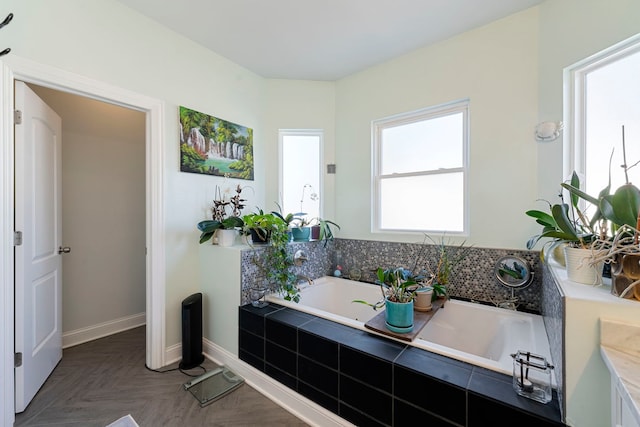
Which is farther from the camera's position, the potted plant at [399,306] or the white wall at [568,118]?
the potted plant at [399,306]

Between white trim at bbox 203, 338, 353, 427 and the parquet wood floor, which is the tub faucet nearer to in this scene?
white trim at bbox 203, 338, 353, 427

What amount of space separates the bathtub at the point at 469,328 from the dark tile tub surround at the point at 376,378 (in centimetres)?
7

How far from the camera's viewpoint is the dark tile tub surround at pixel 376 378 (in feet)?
3.24

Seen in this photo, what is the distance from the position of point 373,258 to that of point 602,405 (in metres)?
1.77

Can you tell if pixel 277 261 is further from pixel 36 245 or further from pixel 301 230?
pixel 36 245

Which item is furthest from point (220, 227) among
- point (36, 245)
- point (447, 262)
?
point (447, 262)

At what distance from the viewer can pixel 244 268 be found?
6.30 feet

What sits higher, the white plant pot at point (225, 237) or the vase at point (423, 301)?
the white plant pot at point (225, 237)

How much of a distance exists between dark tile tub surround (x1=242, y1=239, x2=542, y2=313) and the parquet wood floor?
68cm

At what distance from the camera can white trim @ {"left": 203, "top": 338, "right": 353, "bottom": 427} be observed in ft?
4.67

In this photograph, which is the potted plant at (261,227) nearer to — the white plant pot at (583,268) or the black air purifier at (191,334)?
the black air purifier at (191,334)

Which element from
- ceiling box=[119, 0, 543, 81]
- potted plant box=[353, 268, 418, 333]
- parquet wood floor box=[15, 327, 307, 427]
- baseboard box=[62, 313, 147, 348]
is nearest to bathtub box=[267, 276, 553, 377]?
potted plant box=[353, 268, 418, 333]

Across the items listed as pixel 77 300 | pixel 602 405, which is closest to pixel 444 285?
pixel 602 405

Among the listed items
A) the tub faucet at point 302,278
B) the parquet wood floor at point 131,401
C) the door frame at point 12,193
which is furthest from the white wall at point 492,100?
the door frame at point 12,193
